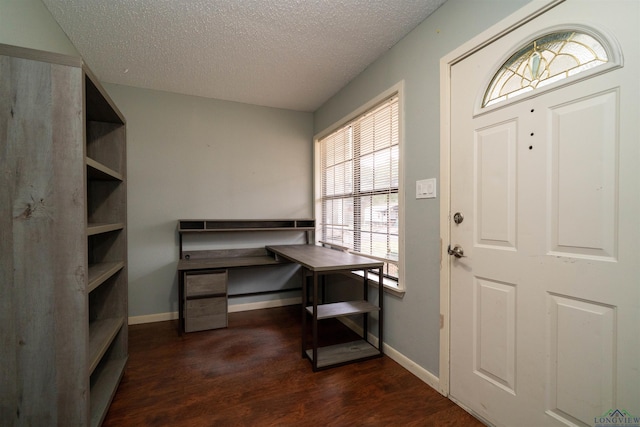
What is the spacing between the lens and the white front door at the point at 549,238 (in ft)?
3.58

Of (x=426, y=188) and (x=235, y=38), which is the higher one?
(x=235, y=38)

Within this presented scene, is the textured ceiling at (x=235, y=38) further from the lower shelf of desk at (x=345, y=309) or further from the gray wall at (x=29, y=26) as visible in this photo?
the lower shelf of desk at (x=345, y=309)

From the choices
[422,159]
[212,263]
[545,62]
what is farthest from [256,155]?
[545,62]

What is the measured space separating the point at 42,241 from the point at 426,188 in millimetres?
2112

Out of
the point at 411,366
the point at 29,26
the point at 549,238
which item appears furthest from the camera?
the point at 411,366

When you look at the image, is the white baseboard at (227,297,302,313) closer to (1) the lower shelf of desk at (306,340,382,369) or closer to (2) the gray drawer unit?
(2) the gray drawer unit

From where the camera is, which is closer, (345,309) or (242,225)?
(345,309)

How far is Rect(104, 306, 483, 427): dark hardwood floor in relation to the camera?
5.41ft

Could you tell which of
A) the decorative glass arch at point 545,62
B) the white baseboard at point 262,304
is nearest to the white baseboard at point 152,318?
the white baseboard at point 262,304

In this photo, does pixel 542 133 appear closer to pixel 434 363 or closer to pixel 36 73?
pixel 434 363

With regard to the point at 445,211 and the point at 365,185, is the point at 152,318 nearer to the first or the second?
the point at 365,185

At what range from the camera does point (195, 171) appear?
3357 millimetres

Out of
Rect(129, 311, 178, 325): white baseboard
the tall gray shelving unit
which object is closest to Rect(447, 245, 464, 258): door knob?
the tall gray shelving unit

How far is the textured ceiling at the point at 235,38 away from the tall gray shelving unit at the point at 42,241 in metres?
1.07
